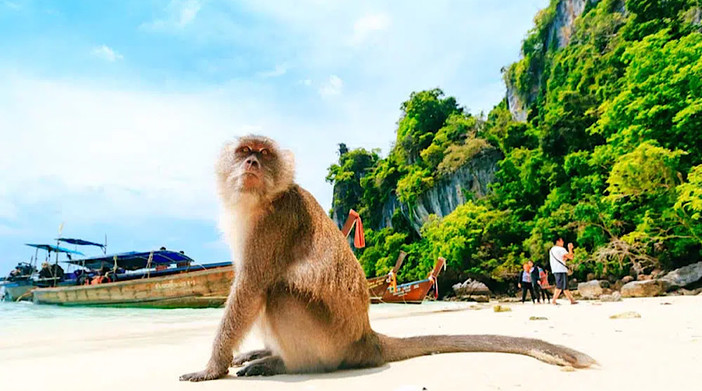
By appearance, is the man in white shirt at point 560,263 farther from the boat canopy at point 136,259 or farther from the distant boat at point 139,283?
the boat canopy at point 136,259

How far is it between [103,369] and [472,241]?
98.8 ft

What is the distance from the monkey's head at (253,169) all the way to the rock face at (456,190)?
33977 mm

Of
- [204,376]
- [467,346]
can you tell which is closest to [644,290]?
[467,346]

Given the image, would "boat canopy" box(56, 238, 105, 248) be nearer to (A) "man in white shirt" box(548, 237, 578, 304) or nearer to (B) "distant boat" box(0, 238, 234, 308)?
(B) "distant boat" box(0, 238, 234, 308)

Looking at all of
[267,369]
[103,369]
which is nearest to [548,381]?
[267,369]

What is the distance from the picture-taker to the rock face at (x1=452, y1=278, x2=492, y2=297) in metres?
31.4

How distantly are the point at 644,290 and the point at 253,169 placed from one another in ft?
54.2

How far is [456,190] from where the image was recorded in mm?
38844

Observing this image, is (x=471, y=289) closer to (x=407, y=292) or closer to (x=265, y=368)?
(x=407, y=292)

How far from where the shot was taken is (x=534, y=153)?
2962 centimetres

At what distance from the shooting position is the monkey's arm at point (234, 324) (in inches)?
112

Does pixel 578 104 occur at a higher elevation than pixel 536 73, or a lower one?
lower

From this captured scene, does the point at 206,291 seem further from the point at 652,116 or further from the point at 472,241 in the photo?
the point at 652,116

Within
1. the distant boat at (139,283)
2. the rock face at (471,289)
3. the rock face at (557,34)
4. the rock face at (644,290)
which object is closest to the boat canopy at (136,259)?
the distant boat at (139,283)
